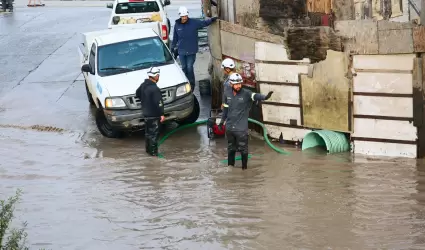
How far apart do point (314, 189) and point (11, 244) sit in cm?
506

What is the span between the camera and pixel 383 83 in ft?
41.2

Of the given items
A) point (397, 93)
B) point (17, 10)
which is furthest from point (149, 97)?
point (17, 10)

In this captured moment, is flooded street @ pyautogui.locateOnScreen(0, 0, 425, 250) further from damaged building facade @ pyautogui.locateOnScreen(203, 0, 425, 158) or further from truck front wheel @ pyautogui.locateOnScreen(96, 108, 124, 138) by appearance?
damaged building facade @ pyautogui.locateOnScreen(203, 0, 425, 158)

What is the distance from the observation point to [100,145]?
48.2 ft

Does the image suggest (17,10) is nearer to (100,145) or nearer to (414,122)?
(100,145)

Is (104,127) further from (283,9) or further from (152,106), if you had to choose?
(283,9)

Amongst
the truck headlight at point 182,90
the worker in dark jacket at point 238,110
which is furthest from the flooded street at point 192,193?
the truck headlight at point 182,90

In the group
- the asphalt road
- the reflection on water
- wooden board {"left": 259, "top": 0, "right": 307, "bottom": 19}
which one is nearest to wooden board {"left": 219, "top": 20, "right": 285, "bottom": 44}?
wooden board {"left": 259, "top": 0, "right": 307, "bottom": 19}

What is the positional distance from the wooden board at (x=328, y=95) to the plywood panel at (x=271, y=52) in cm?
38

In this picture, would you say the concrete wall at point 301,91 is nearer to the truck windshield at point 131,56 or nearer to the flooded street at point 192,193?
the flooded street at point 192,193

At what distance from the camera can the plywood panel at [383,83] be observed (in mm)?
12367

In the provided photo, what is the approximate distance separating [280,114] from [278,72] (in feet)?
2.58

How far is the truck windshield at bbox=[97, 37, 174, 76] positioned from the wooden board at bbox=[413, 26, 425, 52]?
5.24 meters

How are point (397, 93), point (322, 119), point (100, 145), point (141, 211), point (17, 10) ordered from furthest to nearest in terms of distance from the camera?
point (17, 10)
point (100, 145)
point (322, 119)
point (397, 93)
point (141, 211)
